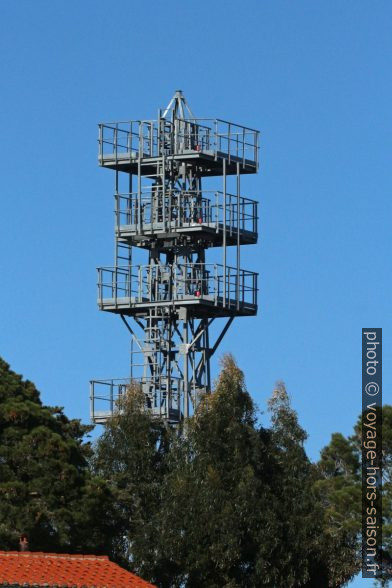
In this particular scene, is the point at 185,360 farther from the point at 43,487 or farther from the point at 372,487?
the point at 43,487

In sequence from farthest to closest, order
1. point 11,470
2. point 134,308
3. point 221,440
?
1. point 134,308
2. point 221,440
3. point 11,470

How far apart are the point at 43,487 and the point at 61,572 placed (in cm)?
1870

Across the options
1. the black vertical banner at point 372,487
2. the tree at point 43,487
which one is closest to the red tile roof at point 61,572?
the tree at point 43,487

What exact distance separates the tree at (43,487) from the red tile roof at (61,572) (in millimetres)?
13942

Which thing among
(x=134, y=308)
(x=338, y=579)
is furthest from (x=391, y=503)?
(x=134, y=308)

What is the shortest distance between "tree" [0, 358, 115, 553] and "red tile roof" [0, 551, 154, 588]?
13.9 m

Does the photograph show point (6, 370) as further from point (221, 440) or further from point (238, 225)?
point (238, 225)

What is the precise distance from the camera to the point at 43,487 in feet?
284

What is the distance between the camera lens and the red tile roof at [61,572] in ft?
218

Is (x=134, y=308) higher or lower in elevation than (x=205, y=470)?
higher

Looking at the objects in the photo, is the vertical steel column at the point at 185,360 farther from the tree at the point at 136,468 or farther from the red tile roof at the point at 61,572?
the red tile roof at the point at 61,572

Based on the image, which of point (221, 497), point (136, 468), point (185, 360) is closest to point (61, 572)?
point (221, 497)

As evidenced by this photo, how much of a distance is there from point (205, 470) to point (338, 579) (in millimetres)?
6191

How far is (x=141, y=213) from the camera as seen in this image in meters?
101
